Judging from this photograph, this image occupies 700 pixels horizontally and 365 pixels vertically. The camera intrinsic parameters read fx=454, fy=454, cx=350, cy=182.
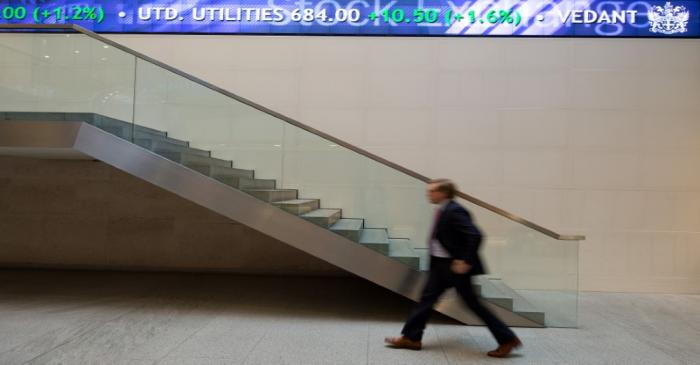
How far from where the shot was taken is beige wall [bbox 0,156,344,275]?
288 inches

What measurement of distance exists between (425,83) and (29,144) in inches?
207

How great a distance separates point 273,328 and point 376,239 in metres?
1.40

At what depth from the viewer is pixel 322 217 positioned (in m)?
4.89

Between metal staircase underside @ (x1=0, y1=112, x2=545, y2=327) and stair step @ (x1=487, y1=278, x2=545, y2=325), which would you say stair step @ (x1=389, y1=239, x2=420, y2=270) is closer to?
metal staircase underside @ (x1=0, y1=112, x2=545, y2=327)

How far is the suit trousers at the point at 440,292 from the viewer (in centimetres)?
373

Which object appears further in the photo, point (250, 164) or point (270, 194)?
point (250, 164)

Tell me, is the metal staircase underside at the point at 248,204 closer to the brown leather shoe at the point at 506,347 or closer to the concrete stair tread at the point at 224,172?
the concrete stair tread at the point at 224,172

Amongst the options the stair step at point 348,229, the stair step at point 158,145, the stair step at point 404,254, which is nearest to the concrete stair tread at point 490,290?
the stair step at point 404,254

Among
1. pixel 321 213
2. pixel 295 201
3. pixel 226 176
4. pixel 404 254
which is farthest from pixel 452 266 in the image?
pixel 226 176

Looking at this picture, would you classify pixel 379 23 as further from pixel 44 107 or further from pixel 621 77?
pixel 44 107

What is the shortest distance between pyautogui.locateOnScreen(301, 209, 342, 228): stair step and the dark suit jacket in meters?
1.49

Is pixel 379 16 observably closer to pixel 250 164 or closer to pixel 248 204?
pixel 250 164

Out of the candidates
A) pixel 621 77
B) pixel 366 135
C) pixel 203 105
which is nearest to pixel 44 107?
pixel 203 105

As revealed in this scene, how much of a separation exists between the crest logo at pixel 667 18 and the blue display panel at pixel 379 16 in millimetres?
13
